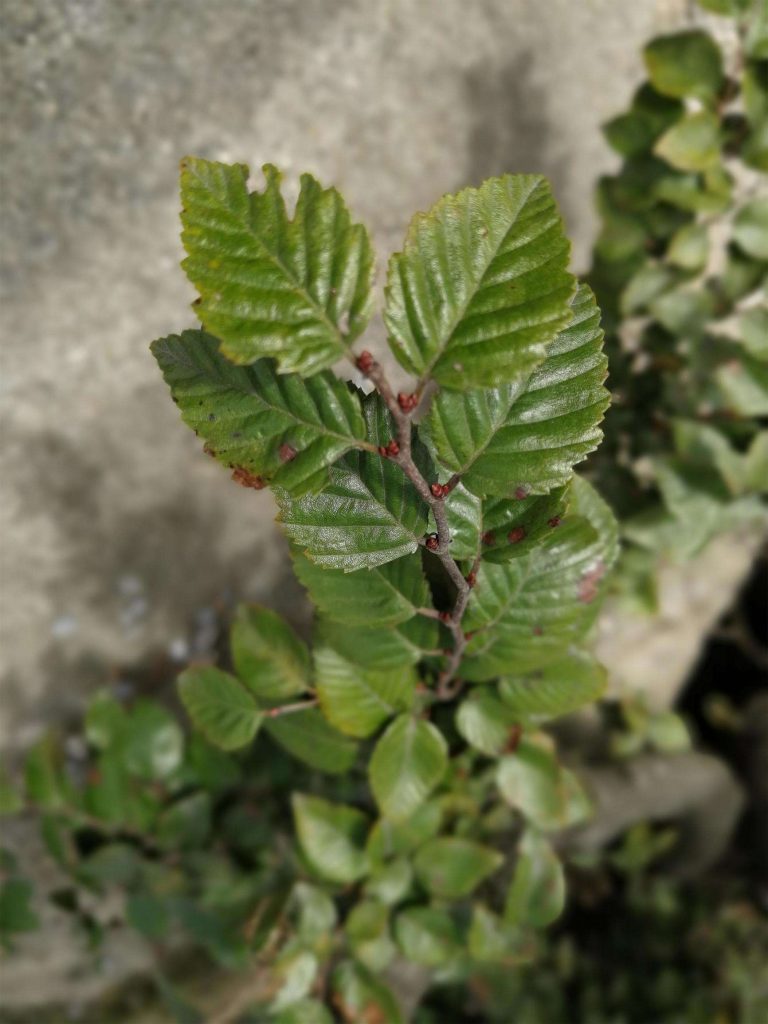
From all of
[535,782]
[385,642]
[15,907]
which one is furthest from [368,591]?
[15,907]

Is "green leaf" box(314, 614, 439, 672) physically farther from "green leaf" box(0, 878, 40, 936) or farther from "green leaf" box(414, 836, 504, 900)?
"green leaf" box(0, 878, 40, 936)

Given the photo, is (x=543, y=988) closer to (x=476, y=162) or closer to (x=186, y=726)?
(x=186, y=726)

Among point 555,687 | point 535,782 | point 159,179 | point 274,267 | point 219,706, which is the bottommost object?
point 535,782

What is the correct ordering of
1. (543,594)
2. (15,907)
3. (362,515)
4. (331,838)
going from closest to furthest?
(362,515) < (543,594) < (331,838) < (15,907)

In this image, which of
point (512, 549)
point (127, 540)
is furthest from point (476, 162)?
point (512, 549)

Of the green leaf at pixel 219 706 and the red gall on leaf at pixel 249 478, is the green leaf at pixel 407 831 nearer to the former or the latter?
the green leaf at pixel 219 706

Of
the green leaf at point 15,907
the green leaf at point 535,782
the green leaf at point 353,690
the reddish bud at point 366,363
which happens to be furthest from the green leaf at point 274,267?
the green leaf at point 15,907

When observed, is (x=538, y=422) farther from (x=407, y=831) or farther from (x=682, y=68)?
(x=682, y=68)
